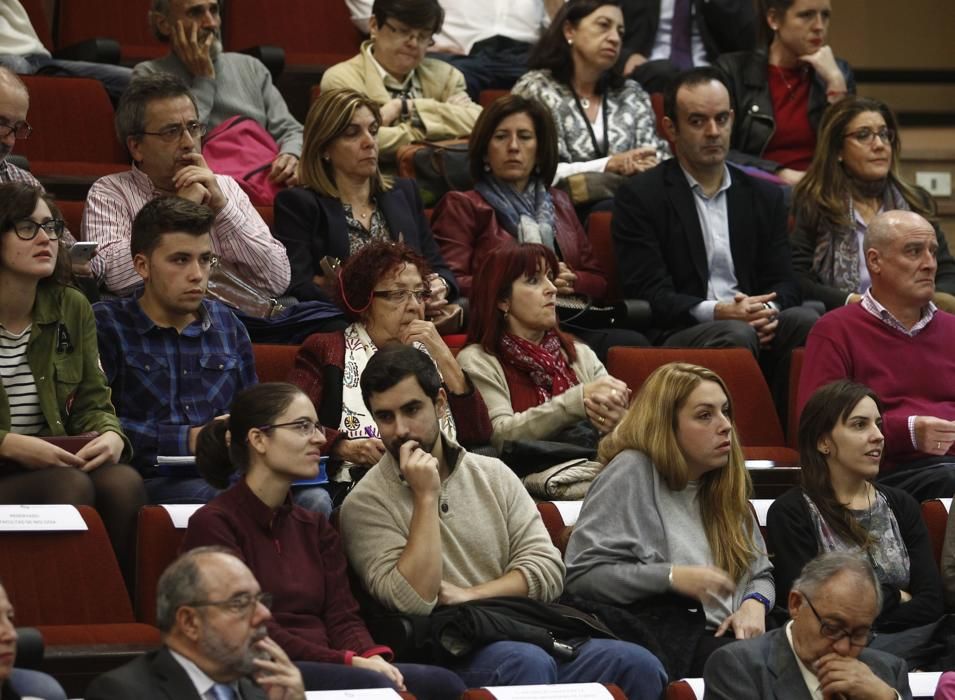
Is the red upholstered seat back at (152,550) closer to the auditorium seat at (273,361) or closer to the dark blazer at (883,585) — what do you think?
the auditorium seat at (273,361)

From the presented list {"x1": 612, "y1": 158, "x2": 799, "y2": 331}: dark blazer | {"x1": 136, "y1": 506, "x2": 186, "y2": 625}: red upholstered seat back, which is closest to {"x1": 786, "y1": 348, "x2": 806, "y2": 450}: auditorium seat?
{"x1": 612, "y1": 158, "x2": 799, "y2": 331}: dark blazer

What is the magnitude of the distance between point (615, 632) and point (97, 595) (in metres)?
1.00

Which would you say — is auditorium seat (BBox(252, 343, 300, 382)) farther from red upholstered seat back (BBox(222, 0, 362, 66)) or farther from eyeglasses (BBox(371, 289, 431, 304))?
red upholstered seat back (BBox(222, 0, 362, 66))

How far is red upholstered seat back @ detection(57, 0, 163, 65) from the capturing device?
→ 6.17 m

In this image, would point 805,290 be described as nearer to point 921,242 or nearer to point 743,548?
point 921,242

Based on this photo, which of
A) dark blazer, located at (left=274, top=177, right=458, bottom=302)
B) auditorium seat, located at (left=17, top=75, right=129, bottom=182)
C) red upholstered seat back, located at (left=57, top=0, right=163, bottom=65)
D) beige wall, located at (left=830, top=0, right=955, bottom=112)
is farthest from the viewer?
beige wall, located at (left=830, top=0, right=955, bottom=112)

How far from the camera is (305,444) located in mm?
3490

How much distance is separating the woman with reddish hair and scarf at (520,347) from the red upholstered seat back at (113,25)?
2074 mm

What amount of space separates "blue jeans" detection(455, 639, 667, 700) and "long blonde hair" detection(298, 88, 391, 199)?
71.7 inches

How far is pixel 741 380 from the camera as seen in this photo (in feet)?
15.9

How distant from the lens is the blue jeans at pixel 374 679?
322cm

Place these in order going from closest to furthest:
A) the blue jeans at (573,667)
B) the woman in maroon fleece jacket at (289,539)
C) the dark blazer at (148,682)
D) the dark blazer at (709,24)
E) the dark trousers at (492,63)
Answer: the dark blazer at (148,682), the woman in maroon fleece jacket at (289,539), the blue jeans at (573,667), the dark trousers at (492,63), the dark blazer at (709,24)

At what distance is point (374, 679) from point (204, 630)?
45 centimetres

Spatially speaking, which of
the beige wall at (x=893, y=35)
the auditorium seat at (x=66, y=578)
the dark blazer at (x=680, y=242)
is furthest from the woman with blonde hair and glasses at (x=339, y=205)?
the beige wall at (x=893, y=35)
